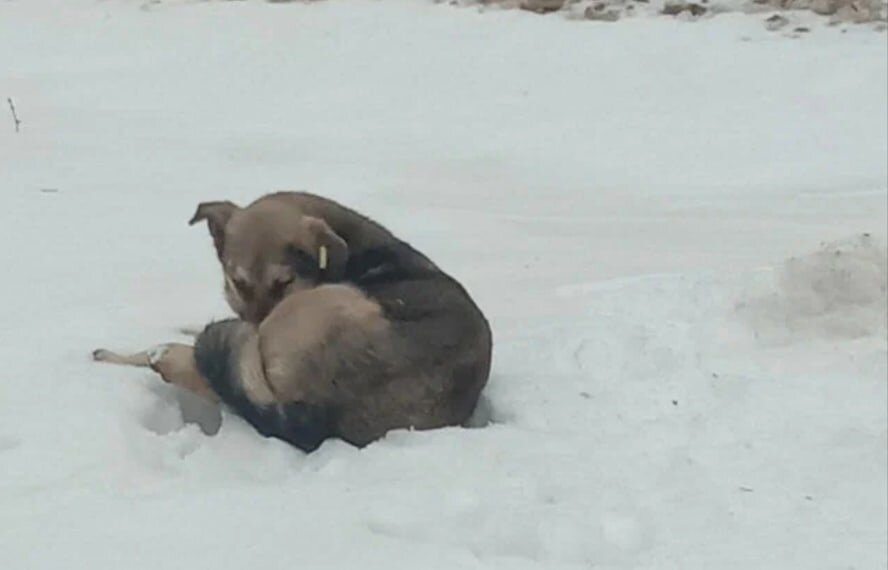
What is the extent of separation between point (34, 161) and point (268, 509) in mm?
4817

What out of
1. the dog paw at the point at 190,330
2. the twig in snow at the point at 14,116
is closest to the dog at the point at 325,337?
the dog paw at the point at 190,330

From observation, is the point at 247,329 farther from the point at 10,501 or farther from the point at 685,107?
the point at 685,107

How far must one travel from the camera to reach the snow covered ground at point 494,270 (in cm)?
404

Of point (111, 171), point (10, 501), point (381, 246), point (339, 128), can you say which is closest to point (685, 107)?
point (339, 128)

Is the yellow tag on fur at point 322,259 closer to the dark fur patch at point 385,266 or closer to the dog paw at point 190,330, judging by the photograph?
the dark fur patch at point 385,266

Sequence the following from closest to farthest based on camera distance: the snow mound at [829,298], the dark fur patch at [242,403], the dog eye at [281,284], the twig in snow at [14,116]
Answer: the dark fur patch at [242,403] < the dog eye at [281,284] < the snow mound at [829,298] < the twig in snow at [14,116]

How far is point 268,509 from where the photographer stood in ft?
13.0

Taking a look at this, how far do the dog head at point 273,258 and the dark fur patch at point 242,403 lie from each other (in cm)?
9

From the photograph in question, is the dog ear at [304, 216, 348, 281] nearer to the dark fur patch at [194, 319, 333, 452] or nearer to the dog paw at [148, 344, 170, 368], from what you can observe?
the dark fur patch at [194, 319, 333, 452]

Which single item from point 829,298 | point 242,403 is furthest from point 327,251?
point 829,298

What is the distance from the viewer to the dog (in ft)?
14.9

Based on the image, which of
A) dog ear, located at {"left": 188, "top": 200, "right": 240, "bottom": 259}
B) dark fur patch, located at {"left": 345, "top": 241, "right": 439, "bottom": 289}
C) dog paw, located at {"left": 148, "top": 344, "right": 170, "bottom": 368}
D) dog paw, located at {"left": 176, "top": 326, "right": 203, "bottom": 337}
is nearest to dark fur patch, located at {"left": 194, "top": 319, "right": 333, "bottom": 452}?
dog paw, located at {"left": 148, "top": 344, "right": 170, "bottom": 368}

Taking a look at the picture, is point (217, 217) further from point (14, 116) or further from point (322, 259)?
point (14, 116)

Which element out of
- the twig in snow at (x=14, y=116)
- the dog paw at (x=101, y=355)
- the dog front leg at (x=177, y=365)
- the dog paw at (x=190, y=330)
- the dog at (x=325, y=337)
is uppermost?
the dog at (x=325, y=337)
